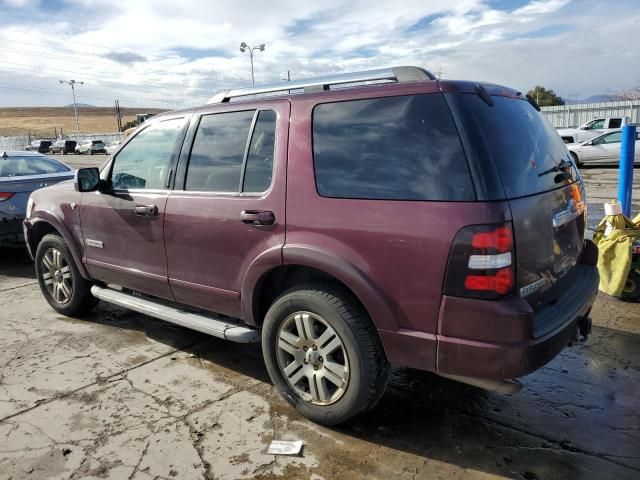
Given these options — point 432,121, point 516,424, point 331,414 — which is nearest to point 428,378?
point 516,424

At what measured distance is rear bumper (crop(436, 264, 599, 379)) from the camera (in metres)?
2.36

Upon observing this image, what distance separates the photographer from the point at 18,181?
23.6 ft

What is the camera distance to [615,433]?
288cm

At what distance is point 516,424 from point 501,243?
4.27 feet

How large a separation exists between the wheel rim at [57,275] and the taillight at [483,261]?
3.85 meters

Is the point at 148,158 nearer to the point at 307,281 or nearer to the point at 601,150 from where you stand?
the point at 307,281

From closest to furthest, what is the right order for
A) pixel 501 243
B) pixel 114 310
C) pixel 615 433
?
pixel 501 243 → pixel 615 433 → pixel 114 310

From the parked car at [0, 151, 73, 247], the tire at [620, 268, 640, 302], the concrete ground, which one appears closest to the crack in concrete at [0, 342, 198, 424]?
the concrete ground

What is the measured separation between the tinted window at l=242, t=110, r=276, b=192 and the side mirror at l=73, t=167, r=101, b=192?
1.64 metres

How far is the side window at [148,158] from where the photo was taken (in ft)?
12.5

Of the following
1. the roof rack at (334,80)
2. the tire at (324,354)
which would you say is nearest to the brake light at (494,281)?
the tire at (324,354)

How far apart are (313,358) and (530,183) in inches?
59.4

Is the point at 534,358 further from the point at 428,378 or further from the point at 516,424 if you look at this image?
the point at 428,378

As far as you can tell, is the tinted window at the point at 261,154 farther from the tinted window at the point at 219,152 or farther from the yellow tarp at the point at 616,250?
the yellow tarp at the point at 616,250
